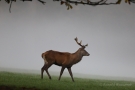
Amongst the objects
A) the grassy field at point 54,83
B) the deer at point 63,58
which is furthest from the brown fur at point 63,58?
the grassy field at point 54,83

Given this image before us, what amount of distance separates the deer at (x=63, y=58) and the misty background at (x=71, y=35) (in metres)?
0.04

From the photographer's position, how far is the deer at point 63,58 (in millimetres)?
2465

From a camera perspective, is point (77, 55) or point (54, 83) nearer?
point (54, 83)

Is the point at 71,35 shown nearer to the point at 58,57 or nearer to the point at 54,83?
the point at 58,57

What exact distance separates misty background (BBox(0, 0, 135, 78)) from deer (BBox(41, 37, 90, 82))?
41 mm

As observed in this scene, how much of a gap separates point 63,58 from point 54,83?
402mm

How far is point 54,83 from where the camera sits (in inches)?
84.3

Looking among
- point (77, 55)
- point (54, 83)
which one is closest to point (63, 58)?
point (77, 55)

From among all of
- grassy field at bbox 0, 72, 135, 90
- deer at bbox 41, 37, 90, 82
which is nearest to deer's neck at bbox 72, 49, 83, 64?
deer at bbox 41, 37, 90, 82

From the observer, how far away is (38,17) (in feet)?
8.39

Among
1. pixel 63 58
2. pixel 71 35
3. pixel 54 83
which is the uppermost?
pixel 71 35

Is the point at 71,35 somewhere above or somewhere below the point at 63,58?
above

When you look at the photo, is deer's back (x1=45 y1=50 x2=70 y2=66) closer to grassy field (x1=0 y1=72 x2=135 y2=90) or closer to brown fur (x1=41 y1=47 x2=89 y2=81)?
brown fur (x1=41 y1=47 x2=89 y2=81)

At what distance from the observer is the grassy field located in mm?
1938
